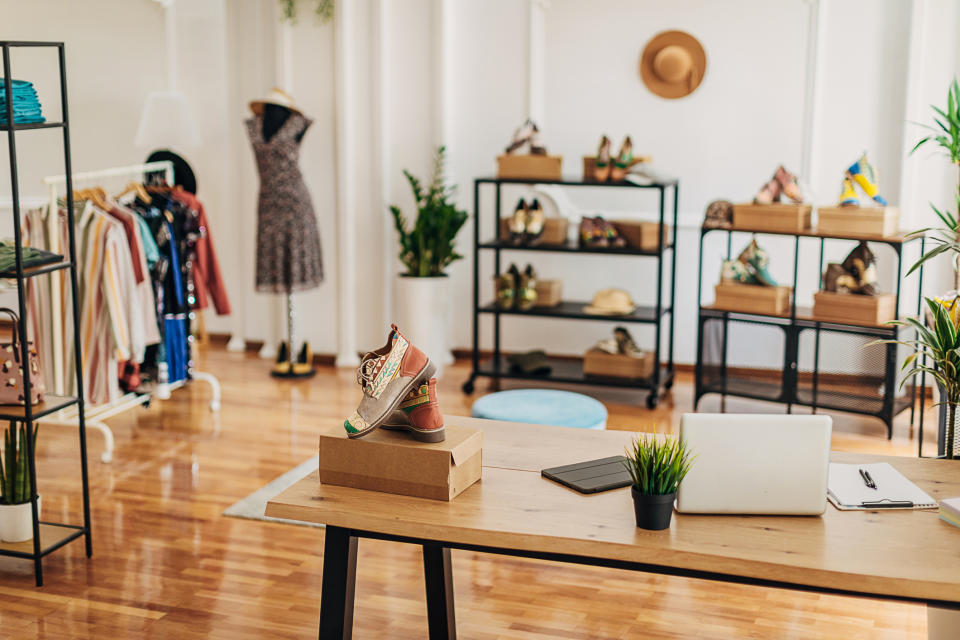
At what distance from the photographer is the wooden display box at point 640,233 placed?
5.46m

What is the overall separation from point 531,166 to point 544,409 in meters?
1.80

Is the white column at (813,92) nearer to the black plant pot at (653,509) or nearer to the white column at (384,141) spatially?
the white column at (384,141)

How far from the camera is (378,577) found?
11.5 ft

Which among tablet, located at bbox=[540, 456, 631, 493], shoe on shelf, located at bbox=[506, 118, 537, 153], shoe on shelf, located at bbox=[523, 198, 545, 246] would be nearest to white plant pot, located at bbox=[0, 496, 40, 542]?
tablet, located at bbox=[540, 456, 631, 493]

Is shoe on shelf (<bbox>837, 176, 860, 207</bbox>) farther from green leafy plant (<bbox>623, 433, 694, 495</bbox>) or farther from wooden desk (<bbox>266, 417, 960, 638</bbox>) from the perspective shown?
green leafy plant (<bbox>623, 433, 694, 495</bbox>)

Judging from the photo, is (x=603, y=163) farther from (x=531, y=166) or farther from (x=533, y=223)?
(x=533, y=223)

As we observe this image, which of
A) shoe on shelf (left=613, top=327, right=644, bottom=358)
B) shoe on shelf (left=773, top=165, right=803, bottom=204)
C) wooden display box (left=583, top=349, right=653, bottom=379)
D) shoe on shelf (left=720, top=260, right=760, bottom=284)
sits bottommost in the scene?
wooden display box (left=583, top=349, right=653, bottom=379)

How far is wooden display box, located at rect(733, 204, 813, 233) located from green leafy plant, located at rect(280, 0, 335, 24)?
2.76 m

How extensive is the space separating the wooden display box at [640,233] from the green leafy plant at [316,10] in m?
2.22

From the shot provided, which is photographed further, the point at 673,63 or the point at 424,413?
the point at 673,63

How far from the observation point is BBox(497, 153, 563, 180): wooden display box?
5559mm

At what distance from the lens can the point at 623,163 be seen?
5.48 metres

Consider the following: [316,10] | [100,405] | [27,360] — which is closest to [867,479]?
[27,360]


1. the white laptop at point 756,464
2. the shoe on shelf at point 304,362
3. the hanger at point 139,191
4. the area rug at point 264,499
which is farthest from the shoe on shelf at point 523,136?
the white laptop at point 756,464
